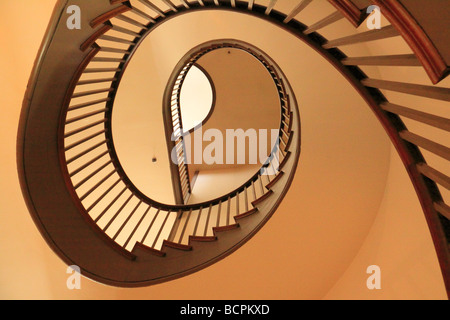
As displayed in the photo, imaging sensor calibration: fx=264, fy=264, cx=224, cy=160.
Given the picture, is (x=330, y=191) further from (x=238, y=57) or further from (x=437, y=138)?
(x=238, y=57)

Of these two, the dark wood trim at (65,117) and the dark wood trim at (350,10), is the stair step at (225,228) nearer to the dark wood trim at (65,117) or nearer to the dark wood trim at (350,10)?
the dark wood trim at (65,117)

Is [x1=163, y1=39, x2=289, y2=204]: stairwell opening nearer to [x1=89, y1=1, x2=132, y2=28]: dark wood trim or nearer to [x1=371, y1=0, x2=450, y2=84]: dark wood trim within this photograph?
[x1=89, y1=1, x2=132, y2=28]: dark wood trim

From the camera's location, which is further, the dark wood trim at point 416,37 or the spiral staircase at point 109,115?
the spiral staircase at point 109,115

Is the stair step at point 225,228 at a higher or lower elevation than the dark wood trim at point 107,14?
lower

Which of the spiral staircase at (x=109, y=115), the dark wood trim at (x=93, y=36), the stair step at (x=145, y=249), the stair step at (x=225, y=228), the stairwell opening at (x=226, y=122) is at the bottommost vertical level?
the stair step at (x=145, y=249)

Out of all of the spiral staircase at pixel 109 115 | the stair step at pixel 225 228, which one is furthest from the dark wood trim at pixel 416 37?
the stair step at pixel 225 228

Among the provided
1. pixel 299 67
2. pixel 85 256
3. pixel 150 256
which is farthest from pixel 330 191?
pixel 85 256

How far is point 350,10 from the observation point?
1050 mm

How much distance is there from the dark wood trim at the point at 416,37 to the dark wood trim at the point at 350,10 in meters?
0.18

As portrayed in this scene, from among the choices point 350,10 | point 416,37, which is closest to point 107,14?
point 350,10

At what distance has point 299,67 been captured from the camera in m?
2.72

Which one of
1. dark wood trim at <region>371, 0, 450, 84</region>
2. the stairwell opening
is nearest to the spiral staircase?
dark wood trim at <region>371, 0, 450, 84</region>

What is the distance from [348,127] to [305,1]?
5.03 ft

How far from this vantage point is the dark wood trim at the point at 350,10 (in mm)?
1035
